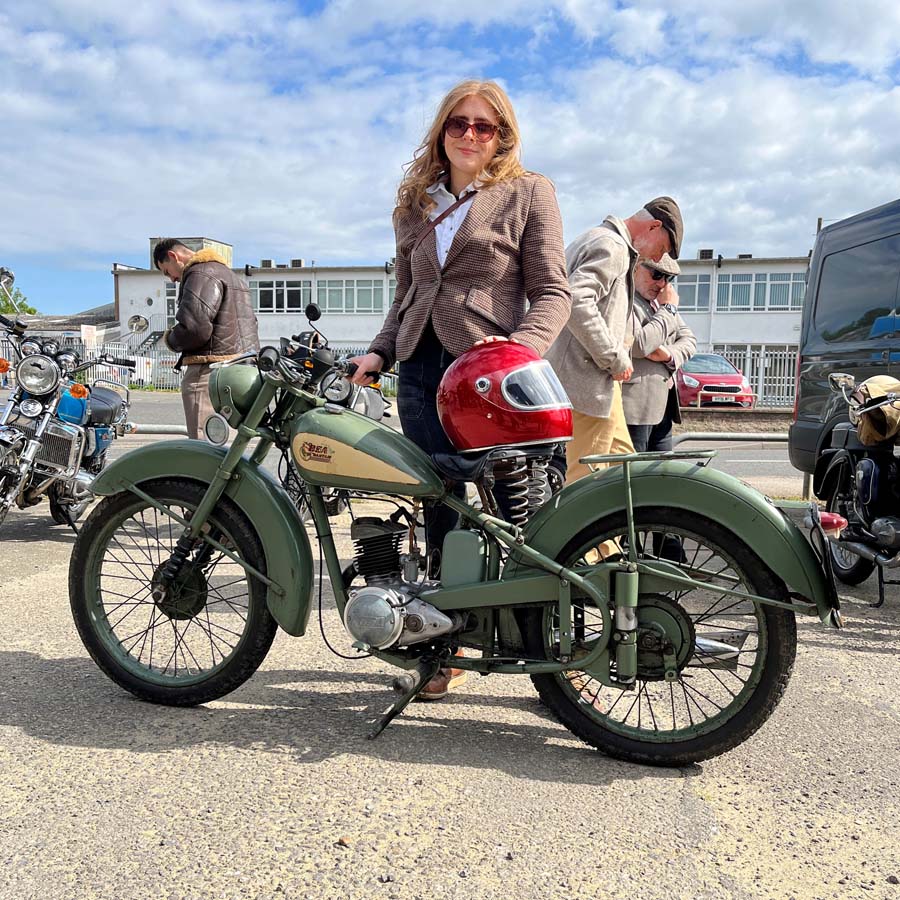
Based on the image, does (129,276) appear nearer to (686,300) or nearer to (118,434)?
(686,300)

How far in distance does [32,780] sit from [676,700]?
6.65 ft

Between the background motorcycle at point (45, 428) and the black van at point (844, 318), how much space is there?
4726 mm

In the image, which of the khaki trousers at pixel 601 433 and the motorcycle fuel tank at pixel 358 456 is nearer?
the motorcycle fuel tank at pixel 358 456

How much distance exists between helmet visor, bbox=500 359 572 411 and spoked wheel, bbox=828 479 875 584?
2780 millimetres

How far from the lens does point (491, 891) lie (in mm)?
2068

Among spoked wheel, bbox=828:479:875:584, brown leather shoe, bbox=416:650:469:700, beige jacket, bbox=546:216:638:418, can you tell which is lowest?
brown leather shoe, bbox=416:650:469:700

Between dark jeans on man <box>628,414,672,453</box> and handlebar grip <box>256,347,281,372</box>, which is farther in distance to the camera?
dark jeans on man <box>628,414,672,453</box>

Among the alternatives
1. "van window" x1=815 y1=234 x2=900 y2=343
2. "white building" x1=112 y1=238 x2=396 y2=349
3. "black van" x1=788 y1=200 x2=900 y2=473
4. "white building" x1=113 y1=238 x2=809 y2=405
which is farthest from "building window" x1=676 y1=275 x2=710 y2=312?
"van window" x1=815 y1=234 x2=900 y2=343

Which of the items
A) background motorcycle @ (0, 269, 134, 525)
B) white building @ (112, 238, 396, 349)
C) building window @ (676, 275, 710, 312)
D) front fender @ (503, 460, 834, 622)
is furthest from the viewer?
white building @ (112, 238, 396, 349)

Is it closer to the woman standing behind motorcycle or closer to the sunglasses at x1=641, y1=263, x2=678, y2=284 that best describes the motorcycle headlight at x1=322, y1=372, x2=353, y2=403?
the woman standing behind motorcycle

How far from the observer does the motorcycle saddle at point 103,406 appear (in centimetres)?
596

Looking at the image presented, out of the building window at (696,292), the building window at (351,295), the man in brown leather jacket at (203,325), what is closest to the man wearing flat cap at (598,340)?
the man in brown leather jacket at (203,325)

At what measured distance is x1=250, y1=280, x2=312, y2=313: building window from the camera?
5047 cm

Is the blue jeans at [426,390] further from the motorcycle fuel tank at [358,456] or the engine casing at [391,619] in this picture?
the engine casing at [391,619]
